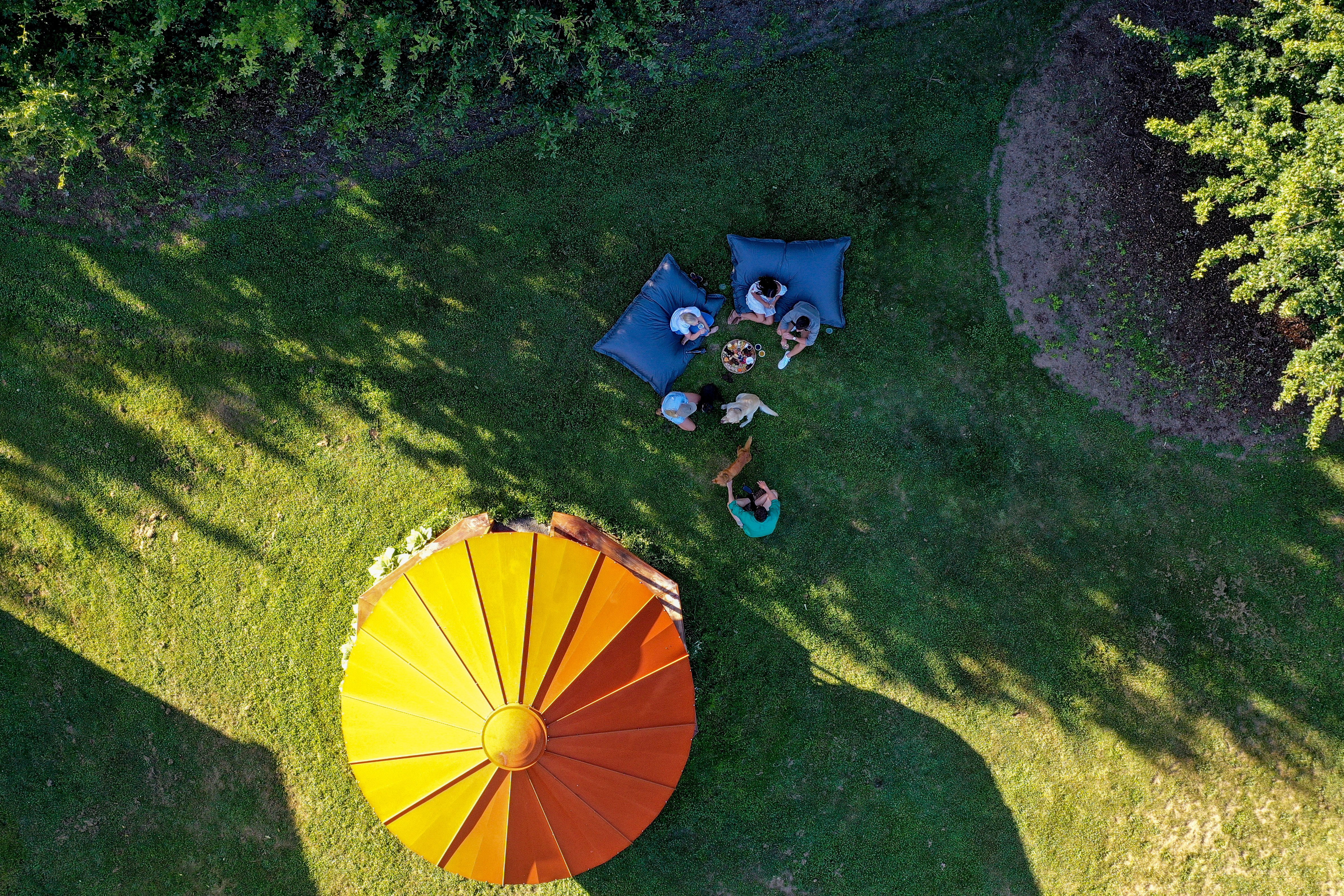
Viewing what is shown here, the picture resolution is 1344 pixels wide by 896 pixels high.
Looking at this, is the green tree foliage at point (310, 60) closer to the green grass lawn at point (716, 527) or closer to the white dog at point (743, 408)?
the green grass lawn at point (716, 527)

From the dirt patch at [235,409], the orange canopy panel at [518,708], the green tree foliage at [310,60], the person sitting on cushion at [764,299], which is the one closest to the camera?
the orange canopy panel at [518,708]

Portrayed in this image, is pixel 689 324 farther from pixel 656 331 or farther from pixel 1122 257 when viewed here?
pixel 1122 257

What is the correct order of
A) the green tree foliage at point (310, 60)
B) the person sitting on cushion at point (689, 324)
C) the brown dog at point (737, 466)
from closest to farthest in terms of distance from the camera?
the green tree foliage at point (310, 60), the person sitting on cushion at point (689, 324), the brown dog at point (737, 466)

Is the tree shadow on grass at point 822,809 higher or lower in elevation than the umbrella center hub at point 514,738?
lower

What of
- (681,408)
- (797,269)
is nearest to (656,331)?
(681,408)

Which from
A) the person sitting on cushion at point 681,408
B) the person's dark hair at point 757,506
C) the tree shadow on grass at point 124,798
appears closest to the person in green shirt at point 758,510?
the person's dark hair at point 757,506

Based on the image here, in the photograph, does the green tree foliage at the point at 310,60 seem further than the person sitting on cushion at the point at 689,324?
No
